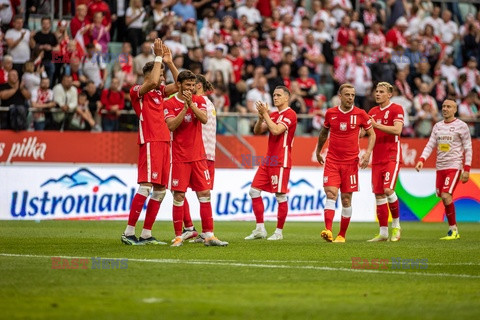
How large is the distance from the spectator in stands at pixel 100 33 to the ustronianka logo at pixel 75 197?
3.75 meters

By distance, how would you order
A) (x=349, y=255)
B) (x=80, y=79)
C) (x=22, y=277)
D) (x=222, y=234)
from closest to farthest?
(x=22, y=277)
(x=349, y=255)
(x=222, y=234)
(x=80, y=79)

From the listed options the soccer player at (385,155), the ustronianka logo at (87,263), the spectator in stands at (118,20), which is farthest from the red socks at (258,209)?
the spectator in stands at (118,20)

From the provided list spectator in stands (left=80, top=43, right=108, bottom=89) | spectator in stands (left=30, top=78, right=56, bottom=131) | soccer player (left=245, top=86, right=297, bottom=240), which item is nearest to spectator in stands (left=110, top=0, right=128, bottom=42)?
spectator in stands (left=80, top=43, right=108, bottom=89)

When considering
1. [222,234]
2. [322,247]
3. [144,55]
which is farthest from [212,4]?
[322,247]

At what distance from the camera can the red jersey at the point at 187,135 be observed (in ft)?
43.2

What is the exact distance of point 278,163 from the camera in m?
15.8

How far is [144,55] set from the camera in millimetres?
22656

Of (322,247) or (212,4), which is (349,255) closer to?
(322,247)

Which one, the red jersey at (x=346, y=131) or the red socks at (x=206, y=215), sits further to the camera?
the red jersey at (x=346, y=131)

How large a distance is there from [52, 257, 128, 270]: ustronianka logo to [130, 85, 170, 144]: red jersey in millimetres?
2729

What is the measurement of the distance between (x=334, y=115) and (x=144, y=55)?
8.86 meters

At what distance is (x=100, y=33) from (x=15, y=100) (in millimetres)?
3216

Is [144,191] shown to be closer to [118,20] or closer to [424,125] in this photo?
[118,20]

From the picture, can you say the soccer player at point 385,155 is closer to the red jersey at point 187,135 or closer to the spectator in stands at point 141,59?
the red jersey at point 187,135
